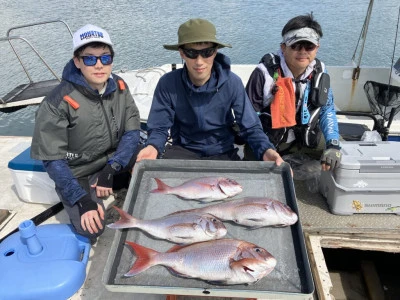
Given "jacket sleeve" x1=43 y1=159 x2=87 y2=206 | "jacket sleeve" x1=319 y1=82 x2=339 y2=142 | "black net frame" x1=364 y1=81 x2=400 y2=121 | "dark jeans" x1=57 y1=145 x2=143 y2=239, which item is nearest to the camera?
"jacket sleeve" x1=43 y1=159 x2=87 y2=206

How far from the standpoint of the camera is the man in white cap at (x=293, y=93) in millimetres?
2893

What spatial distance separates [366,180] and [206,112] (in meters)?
1.41

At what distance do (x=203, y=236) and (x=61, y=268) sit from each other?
3.68 ft

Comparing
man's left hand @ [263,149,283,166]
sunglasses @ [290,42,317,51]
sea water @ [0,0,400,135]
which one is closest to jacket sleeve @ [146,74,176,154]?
man's left hand @ [263,149,283,166]

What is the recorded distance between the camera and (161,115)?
2.88 m

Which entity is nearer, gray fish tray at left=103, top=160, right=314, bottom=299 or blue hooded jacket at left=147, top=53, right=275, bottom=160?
gray fish tray at left=103, top=160, right=314, bottom=299

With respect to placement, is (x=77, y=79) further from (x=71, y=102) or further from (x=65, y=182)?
(x=65, y=182)

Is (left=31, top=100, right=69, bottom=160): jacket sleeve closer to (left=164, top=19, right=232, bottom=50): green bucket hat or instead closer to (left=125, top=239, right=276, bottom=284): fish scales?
(left=164, top=19, right=232, bottom=50): green bucket hat

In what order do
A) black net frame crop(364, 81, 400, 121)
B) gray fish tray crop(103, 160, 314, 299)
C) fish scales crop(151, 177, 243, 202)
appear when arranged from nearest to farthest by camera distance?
gray fish tray crop(103, 160, 314, 299)
fish scales crop(151, 177, 243, 202)
black net frame crop(364, 81, 400, 121)

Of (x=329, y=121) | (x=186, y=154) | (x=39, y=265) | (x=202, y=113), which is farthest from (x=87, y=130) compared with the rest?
(x=329, y=121)

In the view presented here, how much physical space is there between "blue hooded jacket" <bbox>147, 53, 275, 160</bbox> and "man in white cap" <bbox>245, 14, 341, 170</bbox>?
0.33 meters

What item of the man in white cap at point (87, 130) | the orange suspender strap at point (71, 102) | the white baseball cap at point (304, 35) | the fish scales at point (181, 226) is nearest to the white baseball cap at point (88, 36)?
the man in white cap at point (87, 130)

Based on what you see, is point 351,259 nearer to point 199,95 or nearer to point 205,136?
point 205,136

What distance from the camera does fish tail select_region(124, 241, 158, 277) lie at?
1503 mm
